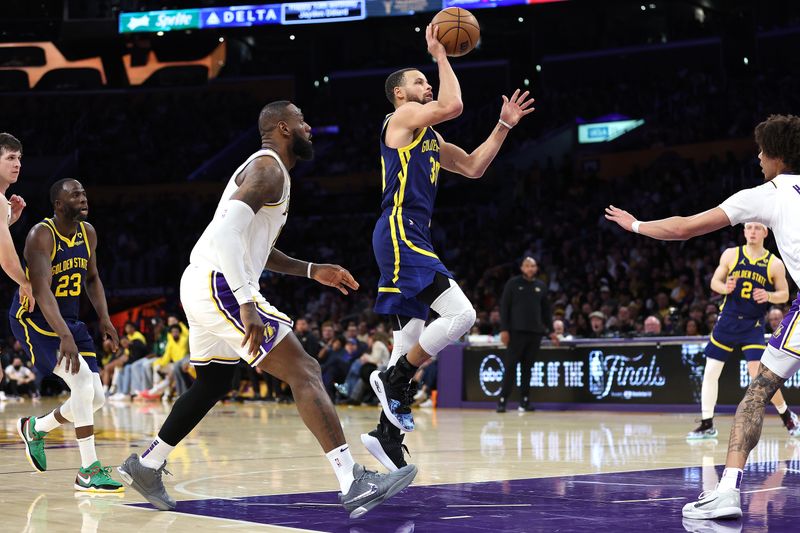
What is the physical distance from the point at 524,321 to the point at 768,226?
9857mm

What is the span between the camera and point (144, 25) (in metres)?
28.3

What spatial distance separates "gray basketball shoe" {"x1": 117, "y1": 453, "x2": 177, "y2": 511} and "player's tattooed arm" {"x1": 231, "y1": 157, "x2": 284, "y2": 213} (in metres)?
1.52

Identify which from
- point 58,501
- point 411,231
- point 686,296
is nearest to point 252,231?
point 411,231

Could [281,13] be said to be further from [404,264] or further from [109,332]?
[404,264]

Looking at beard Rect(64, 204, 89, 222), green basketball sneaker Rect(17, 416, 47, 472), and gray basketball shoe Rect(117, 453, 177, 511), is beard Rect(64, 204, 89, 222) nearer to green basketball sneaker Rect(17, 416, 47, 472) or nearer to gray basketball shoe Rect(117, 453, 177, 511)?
green basketball sneaker Rect(17, 416, 47, 472)

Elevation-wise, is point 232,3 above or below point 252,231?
above

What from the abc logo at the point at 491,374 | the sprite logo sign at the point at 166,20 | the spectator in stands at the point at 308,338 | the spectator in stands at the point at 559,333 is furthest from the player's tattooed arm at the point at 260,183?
the sprite logo sign at the point at 166,20

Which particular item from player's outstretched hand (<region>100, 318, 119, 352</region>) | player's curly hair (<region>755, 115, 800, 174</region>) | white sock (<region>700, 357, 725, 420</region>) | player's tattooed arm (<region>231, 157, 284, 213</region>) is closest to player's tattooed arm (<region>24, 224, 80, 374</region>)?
player's outstretched hand (<region>100, 318, 119, 352</region>)

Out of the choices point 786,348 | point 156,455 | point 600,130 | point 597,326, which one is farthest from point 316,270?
point 600,130

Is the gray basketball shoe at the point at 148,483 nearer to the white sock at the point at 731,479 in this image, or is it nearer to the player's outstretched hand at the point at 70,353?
the player's outstretched hand at the point at 70,353

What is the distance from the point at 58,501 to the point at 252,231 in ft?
6.19

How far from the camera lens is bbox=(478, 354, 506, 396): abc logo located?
16.5 meters

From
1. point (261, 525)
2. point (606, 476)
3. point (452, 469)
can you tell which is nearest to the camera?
point (261, 525)

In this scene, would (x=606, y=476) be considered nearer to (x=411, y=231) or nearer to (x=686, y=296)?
(x=411, y=231)
